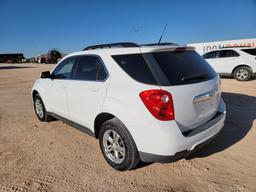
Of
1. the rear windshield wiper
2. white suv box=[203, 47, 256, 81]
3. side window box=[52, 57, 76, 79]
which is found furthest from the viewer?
white suv box=[203, 47, 256, 81]

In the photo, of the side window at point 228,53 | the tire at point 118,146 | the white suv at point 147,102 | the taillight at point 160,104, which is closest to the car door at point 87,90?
the white suv at point 147,102

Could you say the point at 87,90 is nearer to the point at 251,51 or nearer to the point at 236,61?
the point at 236,61

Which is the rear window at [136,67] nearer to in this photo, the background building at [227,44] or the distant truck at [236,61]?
the distant truck at [236,61]

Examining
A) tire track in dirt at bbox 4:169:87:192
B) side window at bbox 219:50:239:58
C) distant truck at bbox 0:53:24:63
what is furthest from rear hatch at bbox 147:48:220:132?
distant truck at bbox 0:53:24:63

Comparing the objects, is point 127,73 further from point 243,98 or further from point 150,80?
point 243,98

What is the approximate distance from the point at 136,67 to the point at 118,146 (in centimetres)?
114

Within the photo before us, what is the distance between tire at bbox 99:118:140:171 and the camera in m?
2.80

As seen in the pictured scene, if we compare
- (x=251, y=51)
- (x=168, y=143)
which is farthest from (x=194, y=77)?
(x=251, y=51)

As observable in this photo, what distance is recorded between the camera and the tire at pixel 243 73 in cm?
1098

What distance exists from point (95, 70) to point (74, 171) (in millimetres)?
1535

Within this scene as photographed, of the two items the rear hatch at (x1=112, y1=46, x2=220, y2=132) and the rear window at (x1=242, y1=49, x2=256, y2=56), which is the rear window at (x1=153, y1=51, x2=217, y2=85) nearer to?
the rear hatch at (x1=112, y1=46, x2=220, y2=132)

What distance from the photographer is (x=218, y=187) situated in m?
2.70

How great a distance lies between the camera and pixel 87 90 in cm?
340

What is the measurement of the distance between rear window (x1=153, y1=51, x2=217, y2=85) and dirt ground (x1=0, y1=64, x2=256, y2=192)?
4.23 ft
